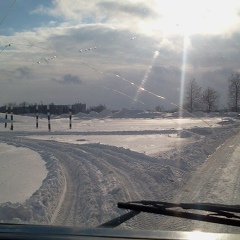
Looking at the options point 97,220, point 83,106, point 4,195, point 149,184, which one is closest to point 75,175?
point 149,184

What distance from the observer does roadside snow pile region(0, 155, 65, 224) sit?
6.23 m

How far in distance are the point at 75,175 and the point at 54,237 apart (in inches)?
298

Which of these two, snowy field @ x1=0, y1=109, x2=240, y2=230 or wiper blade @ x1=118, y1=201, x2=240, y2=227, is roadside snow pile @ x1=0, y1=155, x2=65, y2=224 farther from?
wiper blade @ x1=118, y1=201, x2=240, y2=227

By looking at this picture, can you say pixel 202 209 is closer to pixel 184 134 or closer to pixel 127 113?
pixel 184 134

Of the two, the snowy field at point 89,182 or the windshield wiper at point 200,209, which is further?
the snowy field at point 89,182

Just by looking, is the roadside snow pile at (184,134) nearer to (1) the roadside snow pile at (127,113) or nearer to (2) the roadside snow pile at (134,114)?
(2) the roadside snow pile at (134,114)

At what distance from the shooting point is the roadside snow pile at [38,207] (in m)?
6.23

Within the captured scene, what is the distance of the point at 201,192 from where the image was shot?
8406 millimetres

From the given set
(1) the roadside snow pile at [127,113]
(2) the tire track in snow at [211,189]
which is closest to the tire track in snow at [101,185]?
(2) the tire track in snow at [211,189]

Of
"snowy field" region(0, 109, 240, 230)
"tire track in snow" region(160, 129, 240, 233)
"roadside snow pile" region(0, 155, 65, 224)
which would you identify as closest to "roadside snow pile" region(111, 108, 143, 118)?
"snowy field" region(0, 109, 240, 230)

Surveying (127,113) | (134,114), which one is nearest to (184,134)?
(134,114)

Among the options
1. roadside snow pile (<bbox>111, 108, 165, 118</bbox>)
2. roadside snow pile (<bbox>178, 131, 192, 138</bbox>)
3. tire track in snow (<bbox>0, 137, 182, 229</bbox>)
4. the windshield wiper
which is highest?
roadside snow pile (<bbox>111, 108, 165, 118</bbox>)

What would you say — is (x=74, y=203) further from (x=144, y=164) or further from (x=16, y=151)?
(x=16, y=151)

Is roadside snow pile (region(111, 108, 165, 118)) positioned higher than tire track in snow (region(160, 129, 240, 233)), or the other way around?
roadside snow pile (region(111, 108, 165, 118))
